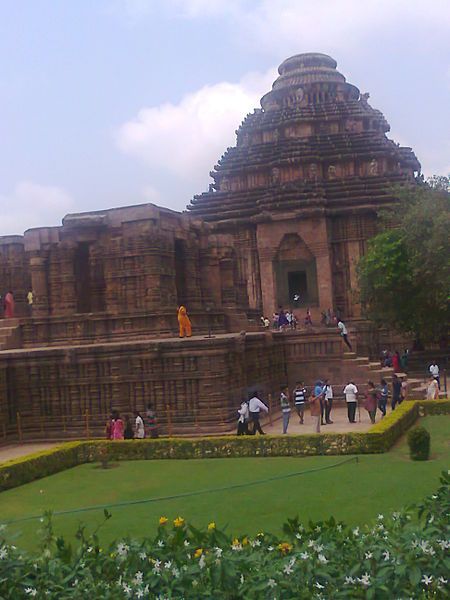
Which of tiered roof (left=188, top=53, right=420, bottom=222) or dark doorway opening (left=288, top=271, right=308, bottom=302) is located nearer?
tiered roof (left=188, top=53, right=420, bottom=222)

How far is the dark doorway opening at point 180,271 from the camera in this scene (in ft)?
78.9

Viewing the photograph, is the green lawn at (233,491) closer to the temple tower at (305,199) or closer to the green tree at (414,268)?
the green tree at (414,268)

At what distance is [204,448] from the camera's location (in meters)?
15.8

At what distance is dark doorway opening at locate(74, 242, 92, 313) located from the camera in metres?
23.0

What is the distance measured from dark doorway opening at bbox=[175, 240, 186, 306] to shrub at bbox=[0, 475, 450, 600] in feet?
60.5

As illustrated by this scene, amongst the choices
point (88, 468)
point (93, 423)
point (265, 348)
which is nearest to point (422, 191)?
point (265, 348)

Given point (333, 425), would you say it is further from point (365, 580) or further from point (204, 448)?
point (365, 580)

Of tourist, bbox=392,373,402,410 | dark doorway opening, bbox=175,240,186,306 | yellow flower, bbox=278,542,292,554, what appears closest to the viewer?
yellow flower, bbox=278,542,292,554

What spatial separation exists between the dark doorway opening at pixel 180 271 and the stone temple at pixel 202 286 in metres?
0.04

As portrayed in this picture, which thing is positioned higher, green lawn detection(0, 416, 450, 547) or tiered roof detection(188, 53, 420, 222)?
tiered roof detection(188, 53, 420, 222)

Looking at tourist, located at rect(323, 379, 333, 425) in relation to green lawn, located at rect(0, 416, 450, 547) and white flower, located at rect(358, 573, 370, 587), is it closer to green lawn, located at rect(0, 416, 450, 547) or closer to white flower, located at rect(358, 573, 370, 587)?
green lawn, located at rect(0, 416, 450, 547)

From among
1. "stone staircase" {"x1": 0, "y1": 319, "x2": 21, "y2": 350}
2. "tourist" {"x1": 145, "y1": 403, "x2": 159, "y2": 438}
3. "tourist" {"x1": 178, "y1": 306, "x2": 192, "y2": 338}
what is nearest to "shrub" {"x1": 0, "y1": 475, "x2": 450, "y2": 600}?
"tourist" {"x1": 145, "y1": 403, "x2": 159, "y2": 438}

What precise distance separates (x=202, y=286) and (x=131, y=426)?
7942 mm

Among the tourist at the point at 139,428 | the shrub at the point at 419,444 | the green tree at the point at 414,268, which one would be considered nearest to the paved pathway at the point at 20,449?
the tourist at the point at 139,428
